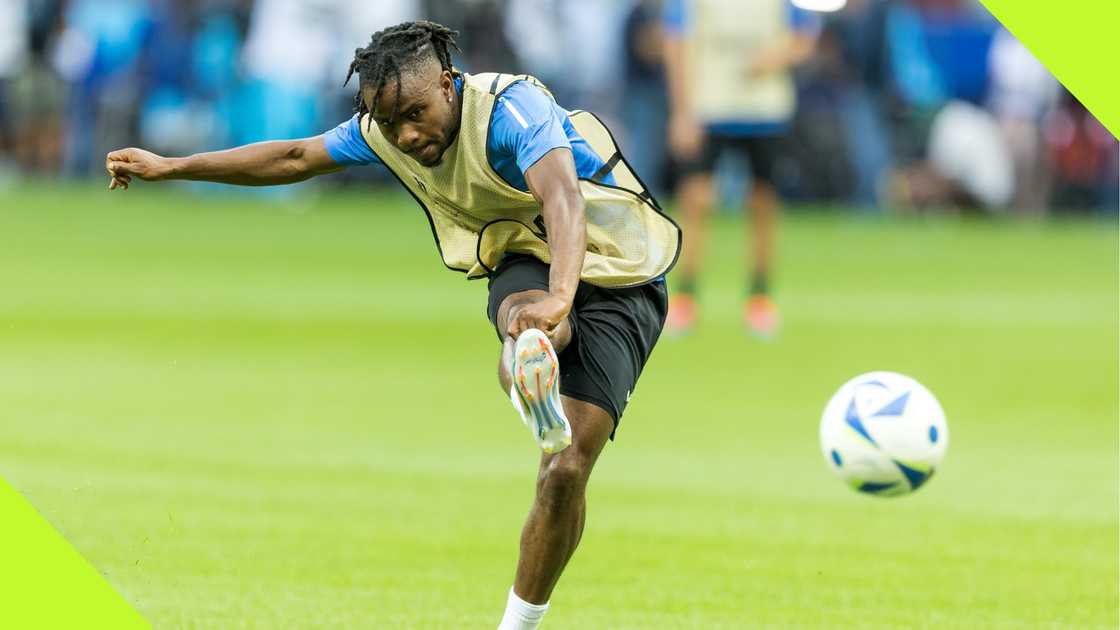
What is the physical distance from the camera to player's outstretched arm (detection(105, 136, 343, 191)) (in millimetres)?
6766

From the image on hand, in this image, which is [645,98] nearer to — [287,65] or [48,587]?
[287,65]

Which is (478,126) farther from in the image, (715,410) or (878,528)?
(715,410)

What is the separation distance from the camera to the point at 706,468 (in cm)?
1021

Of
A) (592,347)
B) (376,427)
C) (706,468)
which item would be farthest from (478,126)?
(376,427)

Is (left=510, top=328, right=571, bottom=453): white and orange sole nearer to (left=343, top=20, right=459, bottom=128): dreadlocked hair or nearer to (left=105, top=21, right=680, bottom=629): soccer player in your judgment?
(left=105, top=21, right=680, bottom=629): soccer player

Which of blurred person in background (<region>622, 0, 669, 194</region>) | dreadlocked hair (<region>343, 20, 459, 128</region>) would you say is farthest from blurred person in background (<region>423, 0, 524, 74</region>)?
dreadlocked hair (<region>343, 20, 459, 128</region>)

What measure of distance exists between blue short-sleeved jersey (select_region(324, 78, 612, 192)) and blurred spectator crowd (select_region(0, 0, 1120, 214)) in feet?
68.2

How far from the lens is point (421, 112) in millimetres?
6078

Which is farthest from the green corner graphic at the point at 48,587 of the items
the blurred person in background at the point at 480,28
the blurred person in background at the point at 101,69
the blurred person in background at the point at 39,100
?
the blurred person in background at the point at 39,100

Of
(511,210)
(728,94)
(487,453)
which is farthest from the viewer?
(728,94)

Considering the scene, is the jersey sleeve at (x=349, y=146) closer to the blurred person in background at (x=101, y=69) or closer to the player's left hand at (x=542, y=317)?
the player's left hand at (x=542, y=317)

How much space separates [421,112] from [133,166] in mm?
1335

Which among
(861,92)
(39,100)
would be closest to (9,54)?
(39,100)

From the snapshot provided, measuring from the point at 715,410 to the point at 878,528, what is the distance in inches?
133
